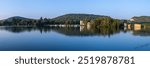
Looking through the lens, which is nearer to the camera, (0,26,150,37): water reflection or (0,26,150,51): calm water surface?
(0,26,150,51): calm water surface

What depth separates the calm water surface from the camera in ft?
19.1

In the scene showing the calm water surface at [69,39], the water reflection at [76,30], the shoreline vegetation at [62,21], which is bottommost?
the calm water surface at [69,39]

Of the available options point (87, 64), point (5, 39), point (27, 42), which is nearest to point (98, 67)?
point (87, 64)

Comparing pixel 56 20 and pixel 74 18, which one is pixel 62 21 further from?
pixel 74 18

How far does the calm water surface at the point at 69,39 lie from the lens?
583 centimetres

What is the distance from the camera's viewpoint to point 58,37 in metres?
6.96

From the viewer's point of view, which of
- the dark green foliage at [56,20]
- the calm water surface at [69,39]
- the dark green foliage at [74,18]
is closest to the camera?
the calm water surface at [69,39]

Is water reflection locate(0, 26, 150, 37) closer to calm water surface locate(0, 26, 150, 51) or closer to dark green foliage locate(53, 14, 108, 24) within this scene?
calm water surface locate(0, 26, 150, 51)

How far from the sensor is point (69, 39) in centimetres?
677

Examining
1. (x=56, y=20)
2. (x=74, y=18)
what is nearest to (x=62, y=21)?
(x=56, y=20)

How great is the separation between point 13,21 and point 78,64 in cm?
402

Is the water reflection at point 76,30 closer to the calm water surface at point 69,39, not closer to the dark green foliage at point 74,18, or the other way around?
the calm water surface at point 69,39

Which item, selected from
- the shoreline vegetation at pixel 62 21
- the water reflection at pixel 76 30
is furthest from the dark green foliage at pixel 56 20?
the water reflection at pixel 76 30

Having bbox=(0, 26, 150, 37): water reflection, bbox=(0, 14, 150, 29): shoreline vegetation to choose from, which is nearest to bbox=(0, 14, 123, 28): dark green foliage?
bbox=(0, 14, 150, 29): shoreline vegetation
